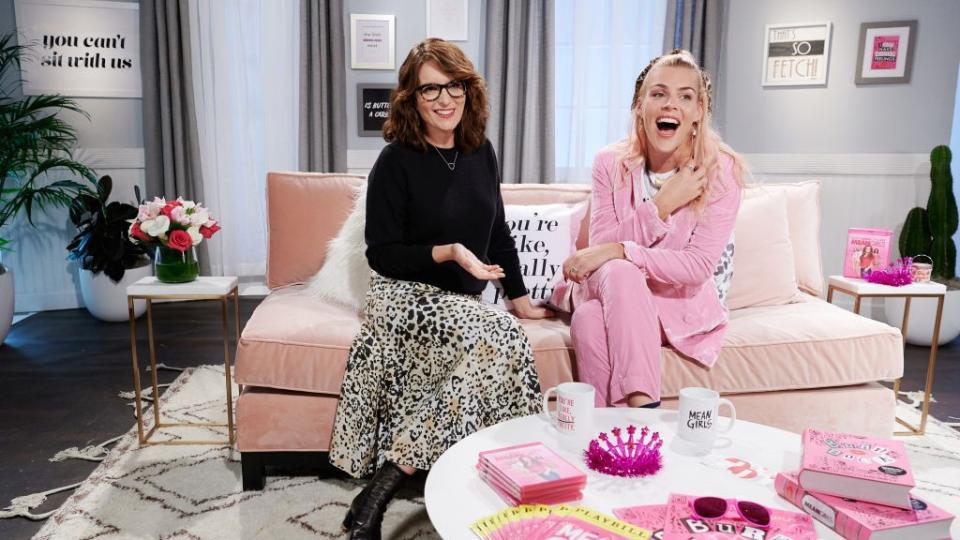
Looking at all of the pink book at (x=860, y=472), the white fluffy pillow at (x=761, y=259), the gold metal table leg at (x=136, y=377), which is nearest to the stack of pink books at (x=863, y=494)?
the pink book at (x=860, y=472)

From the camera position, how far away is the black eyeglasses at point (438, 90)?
1732mm

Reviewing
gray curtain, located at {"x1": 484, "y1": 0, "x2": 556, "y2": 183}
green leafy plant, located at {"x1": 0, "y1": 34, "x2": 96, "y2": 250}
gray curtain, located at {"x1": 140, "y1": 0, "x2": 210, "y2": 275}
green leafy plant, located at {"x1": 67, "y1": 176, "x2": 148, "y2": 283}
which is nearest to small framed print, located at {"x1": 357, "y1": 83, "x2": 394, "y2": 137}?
gray curtain, located at {"x1": 484, "y1": 0, "x2": 556, "y2": 183}

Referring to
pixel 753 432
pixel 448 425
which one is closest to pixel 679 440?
pixel 753 432

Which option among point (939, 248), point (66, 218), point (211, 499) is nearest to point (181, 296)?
point (211, 499)

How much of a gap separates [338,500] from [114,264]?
98.7 inches

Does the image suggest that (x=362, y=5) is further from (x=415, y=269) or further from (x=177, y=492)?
(x=177, y=492)

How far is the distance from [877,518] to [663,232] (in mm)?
985

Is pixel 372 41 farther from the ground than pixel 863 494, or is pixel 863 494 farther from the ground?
pixel 372 41

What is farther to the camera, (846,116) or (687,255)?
(846,116)

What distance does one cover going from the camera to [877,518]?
0.93m

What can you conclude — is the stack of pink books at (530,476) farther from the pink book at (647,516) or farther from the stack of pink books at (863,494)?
the stack of pink books at (863,494)

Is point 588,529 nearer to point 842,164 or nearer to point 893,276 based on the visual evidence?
point 893,276

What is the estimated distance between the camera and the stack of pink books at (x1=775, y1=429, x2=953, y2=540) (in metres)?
0.93

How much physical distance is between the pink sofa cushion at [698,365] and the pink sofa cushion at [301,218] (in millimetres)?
272
